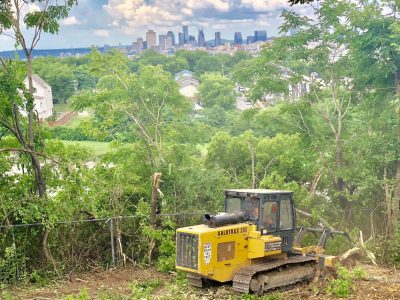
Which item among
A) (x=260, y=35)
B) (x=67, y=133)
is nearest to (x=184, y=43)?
(x=260, y=35)

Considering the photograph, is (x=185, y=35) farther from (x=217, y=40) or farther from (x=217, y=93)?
(x=217, y=93)

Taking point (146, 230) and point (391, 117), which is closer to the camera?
point (146, 230)

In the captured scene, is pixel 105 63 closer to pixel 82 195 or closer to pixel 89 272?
pixel 82 195

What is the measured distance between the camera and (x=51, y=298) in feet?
42.0

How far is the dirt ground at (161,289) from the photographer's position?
12.3 m

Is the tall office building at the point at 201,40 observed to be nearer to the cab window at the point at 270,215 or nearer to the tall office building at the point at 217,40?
the tall office building at the point at 217,40

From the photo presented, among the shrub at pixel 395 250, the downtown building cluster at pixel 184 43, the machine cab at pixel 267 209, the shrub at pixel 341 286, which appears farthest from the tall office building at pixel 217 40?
the shrub at pixel 341 286

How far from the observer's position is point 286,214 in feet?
43.7

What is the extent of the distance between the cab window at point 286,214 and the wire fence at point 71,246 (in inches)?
149

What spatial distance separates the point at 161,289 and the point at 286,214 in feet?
10.7

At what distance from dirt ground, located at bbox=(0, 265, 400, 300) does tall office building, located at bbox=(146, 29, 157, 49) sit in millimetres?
92815

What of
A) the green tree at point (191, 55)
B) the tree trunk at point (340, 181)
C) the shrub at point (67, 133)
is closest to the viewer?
the tree trunk at point (340, 181)

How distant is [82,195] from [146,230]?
1944mm

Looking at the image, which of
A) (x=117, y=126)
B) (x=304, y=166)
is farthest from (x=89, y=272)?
(x=304, y=166)
